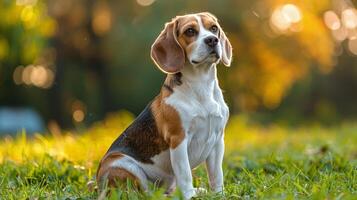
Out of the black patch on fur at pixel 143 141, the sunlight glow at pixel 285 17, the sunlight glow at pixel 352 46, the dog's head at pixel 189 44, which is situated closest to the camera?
the dog's head at pixel 189 44

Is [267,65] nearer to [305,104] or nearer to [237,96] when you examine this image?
[237,96]

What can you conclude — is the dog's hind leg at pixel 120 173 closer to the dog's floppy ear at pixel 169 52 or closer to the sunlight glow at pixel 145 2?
the dog's floppy ear at pixel 169 52

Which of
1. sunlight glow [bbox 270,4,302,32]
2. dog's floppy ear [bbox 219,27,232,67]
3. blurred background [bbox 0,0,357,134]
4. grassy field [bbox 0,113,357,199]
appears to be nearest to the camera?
grassy field [bbox 0,113,357,199]

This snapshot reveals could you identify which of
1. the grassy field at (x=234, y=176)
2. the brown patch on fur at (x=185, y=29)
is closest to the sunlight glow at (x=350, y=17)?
the grassy field at (x=234, y=176)

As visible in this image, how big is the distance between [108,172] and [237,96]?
61.9 feet

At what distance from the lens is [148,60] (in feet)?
94.8

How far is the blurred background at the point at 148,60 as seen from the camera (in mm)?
21156

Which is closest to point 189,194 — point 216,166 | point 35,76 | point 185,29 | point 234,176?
point 216,166

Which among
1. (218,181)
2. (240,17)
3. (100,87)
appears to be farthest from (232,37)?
(218,181)

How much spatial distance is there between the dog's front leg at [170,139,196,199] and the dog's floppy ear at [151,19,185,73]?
59cm

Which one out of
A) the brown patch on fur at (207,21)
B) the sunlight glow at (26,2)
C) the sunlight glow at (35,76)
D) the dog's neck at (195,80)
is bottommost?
the sunlight glow at (35,76)

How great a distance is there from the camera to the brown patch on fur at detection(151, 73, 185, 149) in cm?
511

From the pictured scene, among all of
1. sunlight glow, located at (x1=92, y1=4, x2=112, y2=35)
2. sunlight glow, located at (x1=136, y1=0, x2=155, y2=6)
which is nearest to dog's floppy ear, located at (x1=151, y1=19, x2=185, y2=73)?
sunlight glow, located at (x1=136, y1=0, x2=155, y2=6)

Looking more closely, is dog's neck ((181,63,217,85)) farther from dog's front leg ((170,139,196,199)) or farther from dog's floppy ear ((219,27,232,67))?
dog's front leg ((170,139,196,199))
